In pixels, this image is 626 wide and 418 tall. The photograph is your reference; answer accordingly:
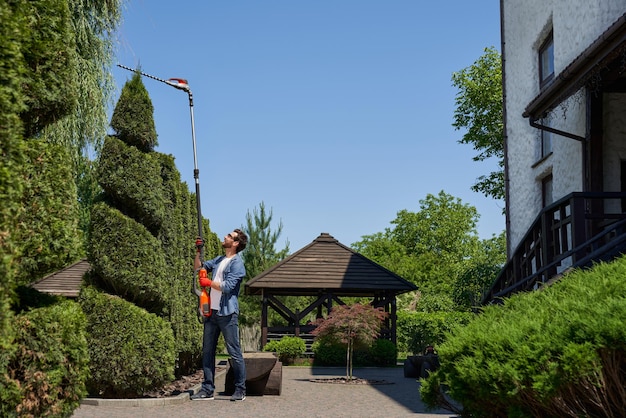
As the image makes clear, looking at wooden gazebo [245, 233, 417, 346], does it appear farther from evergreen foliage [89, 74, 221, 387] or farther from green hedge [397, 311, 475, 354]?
evergreen foliage [89, 74, 221, 387]

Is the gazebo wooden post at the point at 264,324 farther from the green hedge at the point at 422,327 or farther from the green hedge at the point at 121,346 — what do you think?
the green hedge at the point at 121,346

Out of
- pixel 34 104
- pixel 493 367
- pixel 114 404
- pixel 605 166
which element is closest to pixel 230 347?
pixel 114 404

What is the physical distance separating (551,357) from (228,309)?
706cm

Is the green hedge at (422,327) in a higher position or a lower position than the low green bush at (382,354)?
higher

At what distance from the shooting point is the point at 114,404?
11.2 m

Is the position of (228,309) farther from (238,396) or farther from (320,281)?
(320,281)

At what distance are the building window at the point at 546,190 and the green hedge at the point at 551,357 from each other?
11.7m

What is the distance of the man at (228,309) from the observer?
37.6 ft

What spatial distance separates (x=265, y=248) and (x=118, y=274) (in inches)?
1053

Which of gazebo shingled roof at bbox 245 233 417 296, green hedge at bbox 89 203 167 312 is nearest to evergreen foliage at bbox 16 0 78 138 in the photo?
green hedge at bbox 89 203 167 312

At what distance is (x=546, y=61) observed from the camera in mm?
18031

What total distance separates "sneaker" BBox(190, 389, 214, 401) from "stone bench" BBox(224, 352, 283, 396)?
60 centimetres

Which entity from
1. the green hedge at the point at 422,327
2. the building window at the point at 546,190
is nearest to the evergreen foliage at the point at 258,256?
the green hedge at the point at 422,327

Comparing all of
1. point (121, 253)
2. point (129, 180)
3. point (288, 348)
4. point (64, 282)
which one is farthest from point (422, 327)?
point (121, 253)
